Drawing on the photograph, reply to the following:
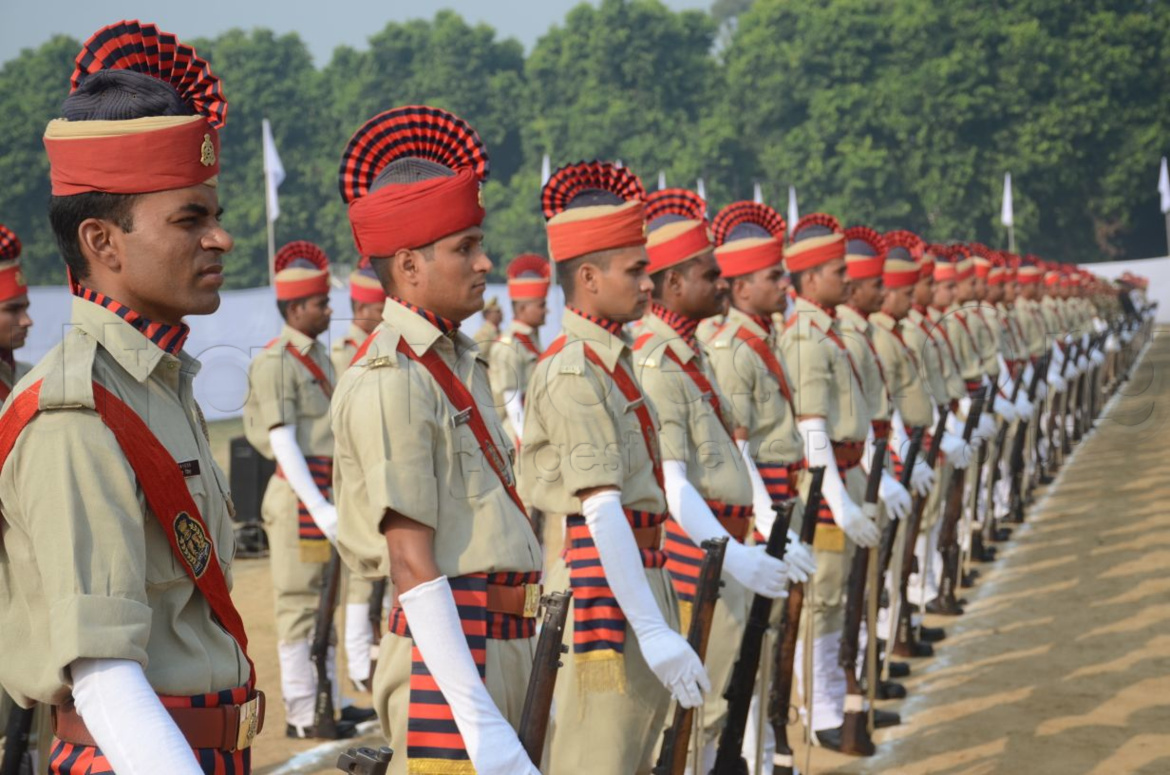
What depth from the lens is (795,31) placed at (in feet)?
225

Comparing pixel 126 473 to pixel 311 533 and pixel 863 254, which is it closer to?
pixel 311 533

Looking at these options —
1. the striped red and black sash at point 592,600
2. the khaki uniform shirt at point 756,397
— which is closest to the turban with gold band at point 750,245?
the khaki uniform shirt at point 756,397

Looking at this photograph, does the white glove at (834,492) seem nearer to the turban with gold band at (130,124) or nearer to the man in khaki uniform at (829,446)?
the man in khaki uniform at (829,446)

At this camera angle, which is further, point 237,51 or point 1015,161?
point 237,51

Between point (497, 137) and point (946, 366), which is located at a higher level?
point (497, 137)

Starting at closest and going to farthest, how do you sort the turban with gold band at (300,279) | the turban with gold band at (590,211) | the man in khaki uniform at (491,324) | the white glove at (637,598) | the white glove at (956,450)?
the white glove at (637,598) → the turban with gold band at (590,211) → the turban with gold band at (300,279) → the white glove at (956,450) → the man in khaki uniform at (491,324)

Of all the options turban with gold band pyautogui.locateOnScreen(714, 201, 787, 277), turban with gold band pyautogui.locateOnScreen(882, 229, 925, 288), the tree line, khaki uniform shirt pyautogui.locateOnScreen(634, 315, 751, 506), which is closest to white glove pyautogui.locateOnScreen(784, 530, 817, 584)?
khaki uniform shirt pyautogui.locateOnScreen(634, 315, 751, 506)

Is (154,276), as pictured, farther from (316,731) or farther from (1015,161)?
(1015,161)

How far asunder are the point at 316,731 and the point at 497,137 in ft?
207

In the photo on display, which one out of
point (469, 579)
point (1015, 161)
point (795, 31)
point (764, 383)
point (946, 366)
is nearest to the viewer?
point (469, 579)

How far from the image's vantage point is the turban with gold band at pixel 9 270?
604 centimetres

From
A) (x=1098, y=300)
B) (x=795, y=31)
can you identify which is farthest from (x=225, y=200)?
(x=1098, y=300)

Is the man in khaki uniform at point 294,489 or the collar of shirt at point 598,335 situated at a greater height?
the collar of shirt at point 598,335

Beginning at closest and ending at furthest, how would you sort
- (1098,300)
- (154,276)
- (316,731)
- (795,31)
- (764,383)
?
(154,276), (764,383), (316,731), (1098,300), (795,31)
